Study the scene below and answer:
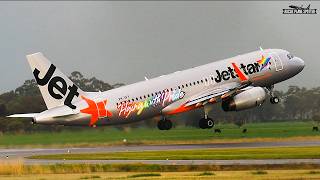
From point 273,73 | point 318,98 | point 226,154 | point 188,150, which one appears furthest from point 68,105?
point 318,98

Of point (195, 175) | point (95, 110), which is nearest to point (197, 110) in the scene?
point (95, 110)

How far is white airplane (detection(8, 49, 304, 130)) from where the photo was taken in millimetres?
86562

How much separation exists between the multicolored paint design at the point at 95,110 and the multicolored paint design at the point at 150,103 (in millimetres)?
1545

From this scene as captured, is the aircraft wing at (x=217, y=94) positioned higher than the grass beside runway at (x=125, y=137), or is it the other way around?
the aircraft wing at (x=217, y=94)

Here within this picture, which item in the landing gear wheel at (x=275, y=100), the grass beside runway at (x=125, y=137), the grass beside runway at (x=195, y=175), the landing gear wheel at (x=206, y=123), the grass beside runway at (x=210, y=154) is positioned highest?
the landing gear wheel at (x=275, y=100)

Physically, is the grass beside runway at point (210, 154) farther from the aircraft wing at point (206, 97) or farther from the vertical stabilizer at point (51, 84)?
the aircraft wing at point (206, 97)

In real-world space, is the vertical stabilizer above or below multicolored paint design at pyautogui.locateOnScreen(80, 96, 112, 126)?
above

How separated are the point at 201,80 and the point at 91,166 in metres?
31.6

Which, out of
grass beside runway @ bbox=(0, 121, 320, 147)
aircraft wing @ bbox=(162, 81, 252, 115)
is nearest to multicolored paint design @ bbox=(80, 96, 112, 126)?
aircraft wing @ bbox=(162, 81, 252, 115)

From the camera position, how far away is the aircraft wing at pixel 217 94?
93438mm

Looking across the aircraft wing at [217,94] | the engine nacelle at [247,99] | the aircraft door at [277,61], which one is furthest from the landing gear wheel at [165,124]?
the aircraft door at [277,61]

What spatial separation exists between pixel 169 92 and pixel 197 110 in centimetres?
770

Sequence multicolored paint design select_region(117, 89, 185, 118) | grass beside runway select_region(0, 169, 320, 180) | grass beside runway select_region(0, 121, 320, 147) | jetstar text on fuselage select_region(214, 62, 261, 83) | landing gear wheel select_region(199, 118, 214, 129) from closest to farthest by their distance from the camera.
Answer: grass beside runway select_region(0, 169, 320, 180), multicolored paint design select_region(117, 89, 185, 118), jetstar text on fuselage select_region(214, 62, 261, 83), landing gear wheel select_region(199, 118, 214, 129), grass beside runway select_region(0, 121, 320, 147)

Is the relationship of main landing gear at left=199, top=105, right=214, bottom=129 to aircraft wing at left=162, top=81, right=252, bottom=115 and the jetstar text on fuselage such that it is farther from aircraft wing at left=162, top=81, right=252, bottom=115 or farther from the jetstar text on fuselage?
the jetstar text on fuselage
